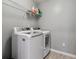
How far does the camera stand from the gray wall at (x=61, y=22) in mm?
2863

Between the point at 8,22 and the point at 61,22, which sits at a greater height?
the point at 61,22

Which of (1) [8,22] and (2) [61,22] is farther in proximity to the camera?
(2) [61,22]

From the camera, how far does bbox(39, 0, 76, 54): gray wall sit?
2863 mm

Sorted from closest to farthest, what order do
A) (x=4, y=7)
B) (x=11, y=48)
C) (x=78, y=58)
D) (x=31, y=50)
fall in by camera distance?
(x=78, y=58)
(x=31, y=50)
(x=4, y=7)
(x=11, y=48)

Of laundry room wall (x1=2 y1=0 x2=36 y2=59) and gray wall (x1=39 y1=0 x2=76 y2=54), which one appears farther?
gray wall (x1=39 y1=0 x2=76 y2=54)

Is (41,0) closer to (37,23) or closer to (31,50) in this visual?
(37,23)

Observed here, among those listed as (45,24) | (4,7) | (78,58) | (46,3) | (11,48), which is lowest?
(11,48)

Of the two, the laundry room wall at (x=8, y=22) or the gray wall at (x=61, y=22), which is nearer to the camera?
the laundry room wall at (x=8, y=22)

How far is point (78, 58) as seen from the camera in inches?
33.7

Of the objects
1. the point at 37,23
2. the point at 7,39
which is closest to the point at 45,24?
the point at 37,23

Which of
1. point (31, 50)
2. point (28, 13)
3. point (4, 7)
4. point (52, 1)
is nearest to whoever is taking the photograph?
point (31, 50)

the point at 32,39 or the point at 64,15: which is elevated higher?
the point at 64,15

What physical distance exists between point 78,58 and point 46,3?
3.12 m

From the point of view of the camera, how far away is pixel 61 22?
124 inches
